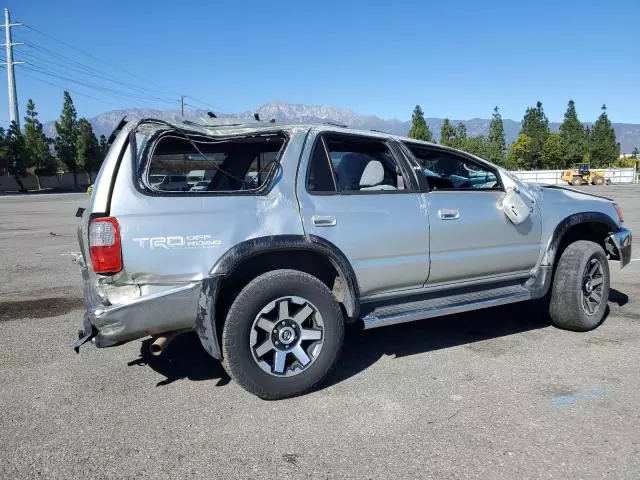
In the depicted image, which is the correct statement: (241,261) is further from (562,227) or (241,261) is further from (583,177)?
(583,177)

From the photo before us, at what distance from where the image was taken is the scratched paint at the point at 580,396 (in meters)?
3.62

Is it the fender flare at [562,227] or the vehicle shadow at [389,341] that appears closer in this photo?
the vehicle shadow at [389,341]

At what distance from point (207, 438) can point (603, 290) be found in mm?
4003

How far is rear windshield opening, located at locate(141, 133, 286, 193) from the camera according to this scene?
382 cm

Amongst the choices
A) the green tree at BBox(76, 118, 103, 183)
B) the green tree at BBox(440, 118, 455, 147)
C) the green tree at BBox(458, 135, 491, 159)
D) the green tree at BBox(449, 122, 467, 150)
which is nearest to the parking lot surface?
the green tree at BBox(458, 135, 491, 159)

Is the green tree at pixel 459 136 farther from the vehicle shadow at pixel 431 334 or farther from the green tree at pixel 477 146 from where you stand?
the vehicle shadow at pixel 431 334

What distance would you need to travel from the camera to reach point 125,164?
11.5 feet

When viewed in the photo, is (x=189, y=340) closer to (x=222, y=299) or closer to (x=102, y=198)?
(x=222, y=299)

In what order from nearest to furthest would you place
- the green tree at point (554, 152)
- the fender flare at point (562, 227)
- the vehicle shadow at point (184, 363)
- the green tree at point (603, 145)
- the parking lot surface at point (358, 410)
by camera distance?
the parking lot surface at point (358, 410), the vehicle shadow at point (184, 363), the fender flare at point (562, 227), the green tree at point (554, 152), the green tree at point (603, 145)

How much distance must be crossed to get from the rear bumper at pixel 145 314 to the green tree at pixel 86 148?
69.2 meters

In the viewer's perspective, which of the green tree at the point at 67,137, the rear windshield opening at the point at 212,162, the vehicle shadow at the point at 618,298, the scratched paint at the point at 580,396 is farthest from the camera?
the green tree at the point at 67,137

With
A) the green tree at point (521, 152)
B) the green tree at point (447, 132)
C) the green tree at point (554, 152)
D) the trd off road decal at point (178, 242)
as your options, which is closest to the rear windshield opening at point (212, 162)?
the trd off road decal at point (178, 242)

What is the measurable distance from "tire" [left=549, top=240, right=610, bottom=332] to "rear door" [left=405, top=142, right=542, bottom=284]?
1.30ft

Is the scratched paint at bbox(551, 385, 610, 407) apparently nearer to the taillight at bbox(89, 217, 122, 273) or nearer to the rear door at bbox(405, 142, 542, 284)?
the rear door at bbox(405, 142, 542, 284)
